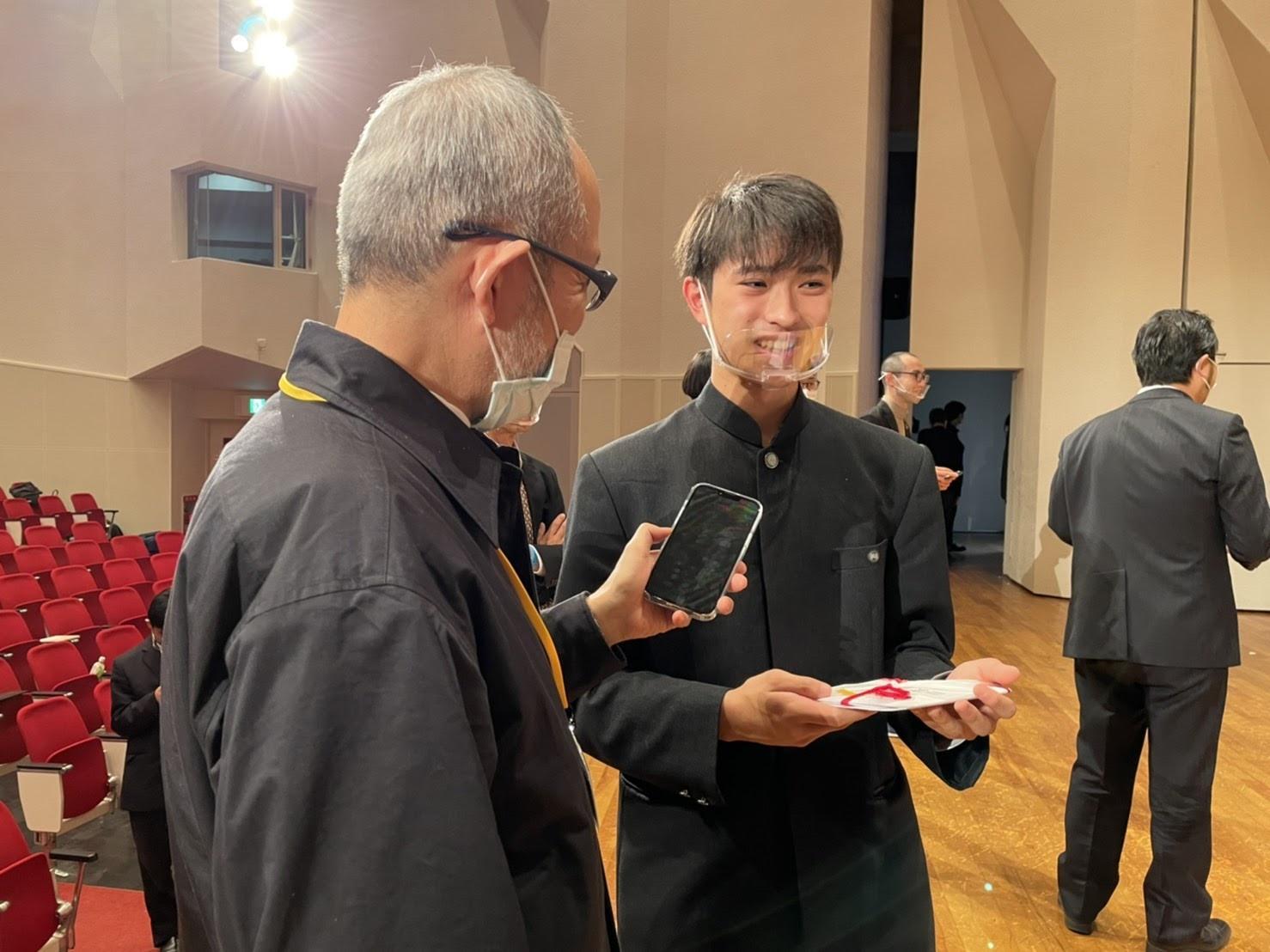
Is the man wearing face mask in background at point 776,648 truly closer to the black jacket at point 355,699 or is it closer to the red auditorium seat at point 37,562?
the black jacket at point 355,699

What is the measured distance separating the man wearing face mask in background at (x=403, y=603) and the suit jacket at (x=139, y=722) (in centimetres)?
271

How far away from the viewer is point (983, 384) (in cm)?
1259

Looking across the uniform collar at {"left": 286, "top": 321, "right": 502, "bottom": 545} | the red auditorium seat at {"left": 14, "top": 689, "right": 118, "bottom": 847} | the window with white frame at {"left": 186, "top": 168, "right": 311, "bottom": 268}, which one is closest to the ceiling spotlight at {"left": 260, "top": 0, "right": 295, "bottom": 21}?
the window with white frame at {"left": 186, "top": 168, "right": 311, "bottom": 268}

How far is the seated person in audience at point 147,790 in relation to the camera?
308cm

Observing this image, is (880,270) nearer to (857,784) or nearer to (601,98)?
(601,98)

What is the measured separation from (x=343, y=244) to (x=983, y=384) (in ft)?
42.2

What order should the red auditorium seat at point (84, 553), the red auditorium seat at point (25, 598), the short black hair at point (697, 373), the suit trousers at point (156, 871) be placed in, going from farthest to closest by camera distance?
1. the red auditorium seat at point (84, 553)
2. the red auditorium seat at point (25, 598)
3. the suit trousers at point (156, 871)
4. the short black hair at point (697, 373)

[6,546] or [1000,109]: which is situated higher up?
[1000,109]

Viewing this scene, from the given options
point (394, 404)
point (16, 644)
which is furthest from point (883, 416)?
point (16, 644)

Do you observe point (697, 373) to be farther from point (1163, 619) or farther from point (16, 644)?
point (16, 644)

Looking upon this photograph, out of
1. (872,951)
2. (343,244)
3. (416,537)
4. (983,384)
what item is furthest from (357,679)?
(983,384)

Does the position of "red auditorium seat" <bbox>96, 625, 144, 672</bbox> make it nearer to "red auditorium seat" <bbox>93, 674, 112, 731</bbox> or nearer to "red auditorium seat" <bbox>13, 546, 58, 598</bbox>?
"red auditorium seat" <bbox>93, 674, 112, 731</bbox>

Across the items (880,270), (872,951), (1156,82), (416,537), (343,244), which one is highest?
(1156,82)

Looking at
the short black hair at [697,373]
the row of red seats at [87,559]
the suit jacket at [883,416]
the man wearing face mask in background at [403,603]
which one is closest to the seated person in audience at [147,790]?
the short black hair at [697,373]
